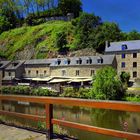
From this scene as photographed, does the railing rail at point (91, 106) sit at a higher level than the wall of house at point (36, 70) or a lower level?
lower

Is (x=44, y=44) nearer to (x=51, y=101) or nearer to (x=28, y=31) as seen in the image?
(x=28, y=31)

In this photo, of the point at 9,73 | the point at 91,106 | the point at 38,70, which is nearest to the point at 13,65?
the point at 9,73

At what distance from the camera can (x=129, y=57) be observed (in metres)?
54.8

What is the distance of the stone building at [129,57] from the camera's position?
54219 millimetres

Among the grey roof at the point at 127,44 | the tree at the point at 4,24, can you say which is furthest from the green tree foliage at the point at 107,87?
the tree at the point at 4,24

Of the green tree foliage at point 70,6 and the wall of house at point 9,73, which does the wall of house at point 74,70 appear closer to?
the wall of house at point 9,73

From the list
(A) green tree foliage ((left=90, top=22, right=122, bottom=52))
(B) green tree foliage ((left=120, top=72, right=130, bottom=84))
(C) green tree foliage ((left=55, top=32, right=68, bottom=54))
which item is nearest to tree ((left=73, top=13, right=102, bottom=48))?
(A) green tree foliage ((left=90, top=22, right=122, bottom=52))

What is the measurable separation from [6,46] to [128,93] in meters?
54.3

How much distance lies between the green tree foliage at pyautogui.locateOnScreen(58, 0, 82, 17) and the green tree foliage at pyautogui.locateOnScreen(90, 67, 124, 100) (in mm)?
55083

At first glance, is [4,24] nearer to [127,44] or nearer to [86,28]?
[86,28]

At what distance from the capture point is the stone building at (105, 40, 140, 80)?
5422cm

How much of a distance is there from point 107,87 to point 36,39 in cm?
4731

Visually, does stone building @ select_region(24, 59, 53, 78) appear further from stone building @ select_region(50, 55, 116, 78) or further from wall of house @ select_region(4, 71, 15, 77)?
wall of house @ select_region(4, 71, 15, 77)

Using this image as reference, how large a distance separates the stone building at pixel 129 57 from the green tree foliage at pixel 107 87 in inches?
497
